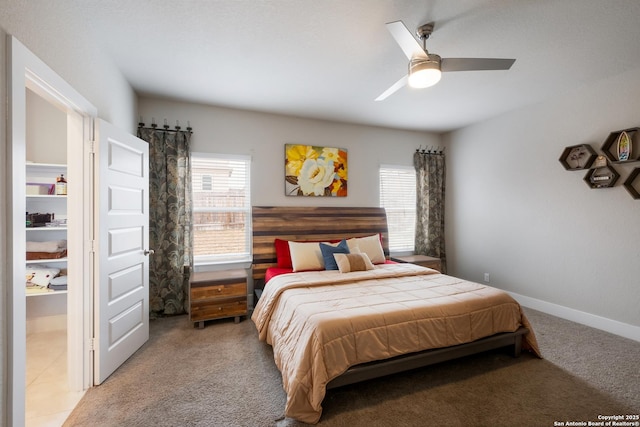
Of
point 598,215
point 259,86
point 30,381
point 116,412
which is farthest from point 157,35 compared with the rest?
point 598,215

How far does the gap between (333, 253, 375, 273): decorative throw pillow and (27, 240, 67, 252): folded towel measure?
3028 mm

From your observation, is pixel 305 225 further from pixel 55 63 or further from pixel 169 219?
pixel 55 63

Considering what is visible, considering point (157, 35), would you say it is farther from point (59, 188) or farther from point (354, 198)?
point (354, 198)

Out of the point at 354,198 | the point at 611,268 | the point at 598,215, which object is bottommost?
the point at 611,268

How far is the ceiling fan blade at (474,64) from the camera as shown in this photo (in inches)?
74.4

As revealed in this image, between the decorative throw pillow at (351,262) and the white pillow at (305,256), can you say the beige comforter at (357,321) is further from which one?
the white pillow at (305,256)

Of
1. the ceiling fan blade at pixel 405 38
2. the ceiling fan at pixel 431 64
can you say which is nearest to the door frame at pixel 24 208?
the ceiling fan blade at pixel 405 38

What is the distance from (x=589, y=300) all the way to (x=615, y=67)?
2.51m

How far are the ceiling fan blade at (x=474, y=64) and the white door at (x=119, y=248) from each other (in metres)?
2.72

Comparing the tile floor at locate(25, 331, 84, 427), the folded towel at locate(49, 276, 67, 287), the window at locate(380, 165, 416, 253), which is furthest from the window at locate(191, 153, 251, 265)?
the window at locate(380, 165, 416, 253)

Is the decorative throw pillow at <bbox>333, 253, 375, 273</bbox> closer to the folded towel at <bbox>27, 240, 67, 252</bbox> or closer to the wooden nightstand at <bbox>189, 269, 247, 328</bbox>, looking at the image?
the wooden nightstand at <bbox>189, 269, 247, 328</bbox>

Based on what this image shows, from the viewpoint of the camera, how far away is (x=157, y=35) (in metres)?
2.20

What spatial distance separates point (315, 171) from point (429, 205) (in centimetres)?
218

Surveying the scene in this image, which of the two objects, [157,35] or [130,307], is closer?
[157,35]
